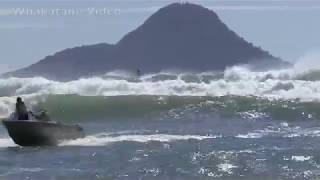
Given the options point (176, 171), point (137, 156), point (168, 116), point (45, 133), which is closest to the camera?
point (176, 171)

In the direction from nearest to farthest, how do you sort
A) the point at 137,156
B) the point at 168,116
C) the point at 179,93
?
the point at 137,156 < the point at 168,116 < the point at 179,93

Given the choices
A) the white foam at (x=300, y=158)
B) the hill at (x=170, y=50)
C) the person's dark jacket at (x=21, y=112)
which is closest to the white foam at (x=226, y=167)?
the white foam at (x=300, y=158)

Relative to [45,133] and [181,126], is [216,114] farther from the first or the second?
[45,133]

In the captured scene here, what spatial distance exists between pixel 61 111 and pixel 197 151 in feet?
69.3

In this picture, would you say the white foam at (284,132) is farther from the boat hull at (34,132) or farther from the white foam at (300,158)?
the boat hull at (34,132)

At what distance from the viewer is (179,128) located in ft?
111

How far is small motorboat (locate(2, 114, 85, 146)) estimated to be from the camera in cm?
2775

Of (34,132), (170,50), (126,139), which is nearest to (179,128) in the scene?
(126,139)

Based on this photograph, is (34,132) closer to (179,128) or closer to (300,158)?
(179,128)

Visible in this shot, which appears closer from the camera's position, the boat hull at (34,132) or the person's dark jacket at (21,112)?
the boat hull at (34,132)

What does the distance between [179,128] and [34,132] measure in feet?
25.1

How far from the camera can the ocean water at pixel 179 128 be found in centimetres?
2130

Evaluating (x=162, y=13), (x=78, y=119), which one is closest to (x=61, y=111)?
(x=78, y=119)

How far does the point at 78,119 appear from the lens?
41781 millimetres
